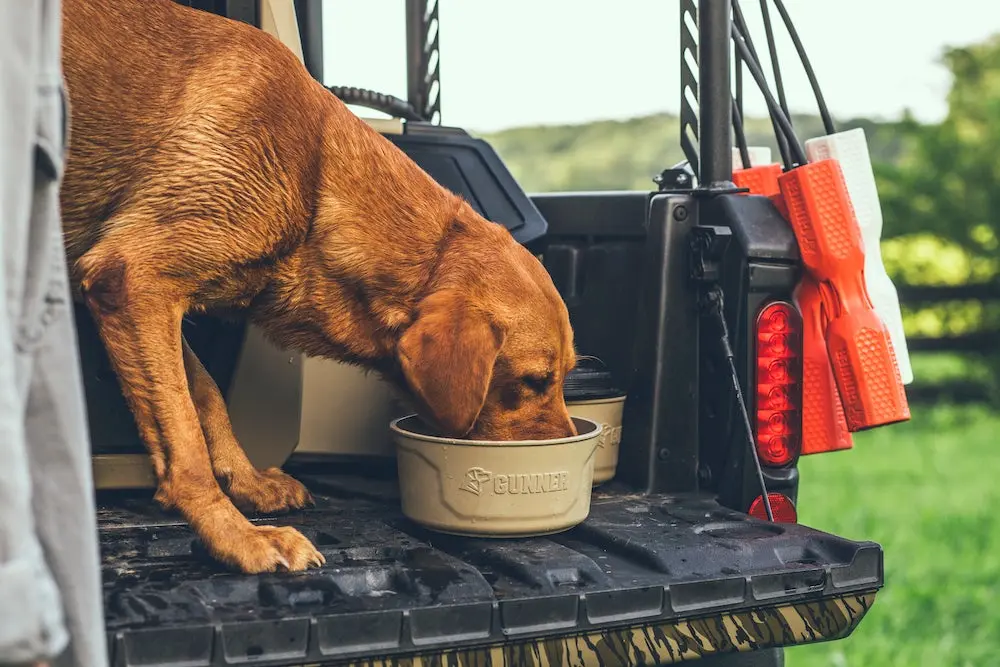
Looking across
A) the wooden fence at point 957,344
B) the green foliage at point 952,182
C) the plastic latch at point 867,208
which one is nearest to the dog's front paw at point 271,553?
the plastic latch at point 867,208

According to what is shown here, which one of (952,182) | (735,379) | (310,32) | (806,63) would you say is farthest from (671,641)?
(952,182)

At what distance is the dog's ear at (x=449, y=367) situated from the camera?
247 cm

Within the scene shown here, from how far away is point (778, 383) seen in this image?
2738 mm

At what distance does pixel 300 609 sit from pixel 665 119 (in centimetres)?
1377

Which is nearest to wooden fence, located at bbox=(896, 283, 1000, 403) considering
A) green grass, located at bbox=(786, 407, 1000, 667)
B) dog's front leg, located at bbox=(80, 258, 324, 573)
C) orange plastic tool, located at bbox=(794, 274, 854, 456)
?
green grass, located at bbox=(786, 407, 1000, 667)

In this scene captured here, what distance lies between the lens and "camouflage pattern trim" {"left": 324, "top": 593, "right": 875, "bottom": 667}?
1.96m

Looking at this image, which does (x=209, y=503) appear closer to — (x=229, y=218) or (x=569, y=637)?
(x=229, y=218)

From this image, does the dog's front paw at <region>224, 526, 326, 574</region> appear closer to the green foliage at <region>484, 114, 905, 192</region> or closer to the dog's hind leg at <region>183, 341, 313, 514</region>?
the dog's hind leg at <region>183, 341, 313, 514</region>

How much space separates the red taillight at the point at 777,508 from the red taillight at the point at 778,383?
8 cm

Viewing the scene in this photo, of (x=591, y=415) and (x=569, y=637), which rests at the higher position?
(x=591, y=415)

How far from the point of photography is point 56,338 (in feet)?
4.96

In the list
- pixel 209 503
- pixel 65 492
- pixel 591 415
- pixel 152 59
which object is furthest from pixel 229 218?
pixel 65 492

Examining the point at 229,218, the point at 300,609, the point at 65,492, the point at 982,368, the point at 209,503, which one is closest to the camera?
the point at 65,492

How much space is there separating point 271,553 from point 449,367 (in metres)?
0.54
